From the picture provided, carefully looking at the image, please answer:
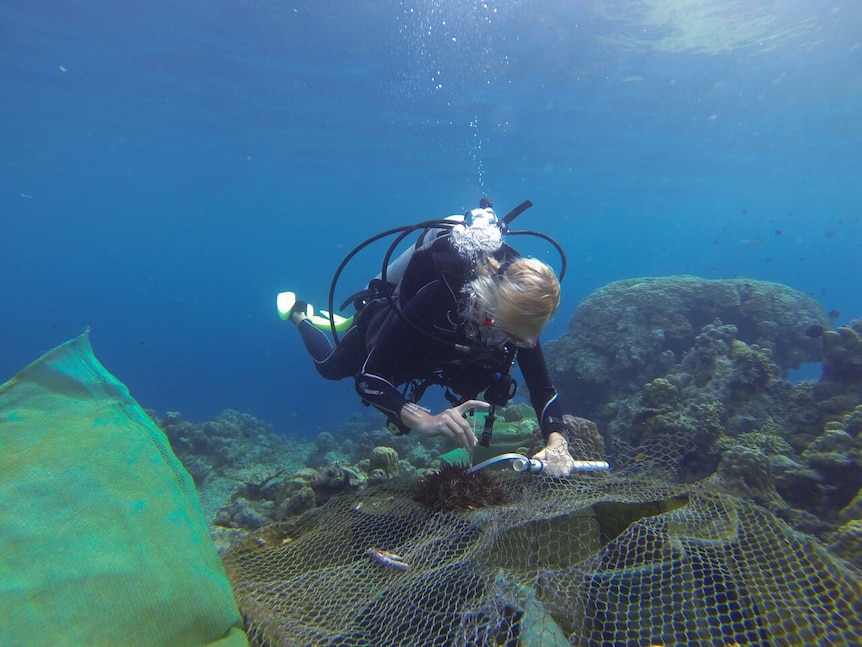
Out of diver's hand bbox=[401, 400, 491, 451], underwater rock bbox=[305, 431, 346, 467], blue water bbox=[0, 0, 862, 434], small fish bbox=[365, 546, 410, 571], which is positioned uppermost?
blue water bbox=[0, 0, 862, 434]

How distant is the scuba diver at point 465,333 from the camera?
10.7 ft

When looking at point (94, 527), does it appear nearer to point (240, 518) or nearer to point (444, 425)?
point (444, 425)

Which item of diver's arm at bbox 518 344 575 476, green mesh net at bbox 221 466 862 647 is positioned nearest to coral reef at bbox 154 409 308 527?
diver's arm at bbox 518 344 575 476

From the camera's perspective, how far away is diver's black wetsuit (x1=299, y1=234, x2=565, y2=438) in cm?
371

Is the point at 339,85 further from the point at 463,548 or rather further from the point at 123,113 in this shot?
the point at 463,548

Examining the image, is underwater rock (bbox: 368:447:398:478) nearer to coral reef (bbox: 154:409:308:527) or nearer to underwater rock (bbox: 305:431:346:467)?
coral reef (bbox: 154:409:308:527)

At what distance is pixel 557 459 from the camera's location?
3.50m

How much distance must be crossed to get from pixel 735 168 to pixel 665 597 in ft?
128

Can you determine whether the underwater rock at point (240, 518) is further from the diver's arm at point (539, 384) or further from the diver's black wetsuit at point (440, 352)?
the diver's arm at point (539, 384)

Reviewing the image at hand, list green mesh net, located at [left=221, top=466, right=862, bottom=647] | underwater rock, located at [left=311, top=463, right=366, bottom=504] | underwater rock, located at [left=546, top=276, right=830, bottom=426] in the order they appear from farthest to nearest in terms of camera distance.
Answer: underwater rock, located at [left=546, top=276, right=830, bottom=426], underwater rock, located at [left=311, top=463, right=366, bottom=504], green mesh net, located at [left=221, top=466, right=862, bottom=647]

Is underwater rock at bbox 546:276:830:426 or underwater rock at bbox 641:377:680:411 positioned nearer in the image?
underwater rock at bbox 641:377:680:411

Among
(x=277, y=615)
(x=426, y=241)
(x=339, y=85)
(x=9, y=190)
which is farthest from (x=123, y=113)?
(x=9, y=190)

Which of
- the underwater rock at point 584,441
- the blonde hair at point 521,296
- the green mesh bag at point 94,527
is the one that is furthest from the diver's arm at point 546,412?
the green mesh bag at point 94,527

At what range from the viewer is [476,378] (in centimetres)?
403
